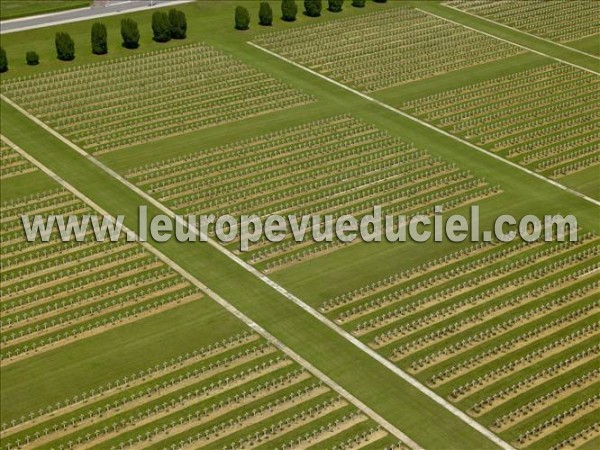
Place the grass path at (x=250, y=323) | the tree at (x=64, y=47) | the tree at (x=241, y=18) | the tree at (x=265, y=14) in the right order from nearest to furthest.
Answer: the grass path at (x=250, y=323) < the tree at (x=64, y=47) < the tree at (x=241, y=18) < the tree at (x=265, y=14)

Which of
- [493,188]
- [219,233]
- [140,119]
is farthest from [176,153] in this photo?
[493,188]

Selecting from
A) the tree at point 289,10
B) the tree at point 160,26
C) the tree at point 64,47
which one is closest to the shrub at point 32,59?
the tree at point 64,47

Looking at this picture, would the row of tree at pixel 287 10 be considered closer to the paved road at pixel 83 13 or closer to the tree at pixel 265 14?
the tree at pixel 265 14

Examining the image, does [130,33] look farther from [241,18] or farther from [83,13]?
[241,18]

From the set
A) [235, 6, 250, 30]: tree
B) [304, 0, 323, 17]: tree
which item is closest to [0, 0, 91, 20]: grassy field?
[235, 6, 250, 30]: tree

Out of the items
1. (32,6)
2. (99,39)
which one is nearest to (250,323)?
(99,39)

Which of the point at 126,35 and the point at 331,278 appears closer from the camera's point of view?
the point at 331,278

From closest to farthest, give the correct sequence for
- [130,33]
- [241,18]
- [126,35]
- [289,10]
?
[130,33] < [126,35] < [241,18] < [289,10]
